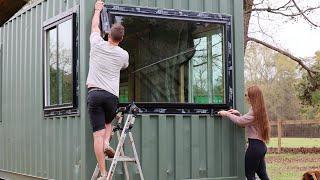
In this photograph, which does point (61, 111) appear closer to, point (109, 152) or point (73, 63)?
point (73, 63)

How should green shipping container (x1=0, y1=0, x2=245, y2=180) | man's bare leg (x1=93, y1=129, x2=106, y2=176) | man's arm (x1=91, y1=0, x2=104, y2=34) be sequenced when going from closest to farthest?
man's bare leg (x1=93, y1=129, x2=106, y2=176), man's arm (x1=91, y1=0, x2=104, y2=34), green shipping container (x1=0, y1=0, x2=245, y2=180)

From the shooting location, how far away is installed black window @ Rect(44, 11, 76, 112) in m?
6.47

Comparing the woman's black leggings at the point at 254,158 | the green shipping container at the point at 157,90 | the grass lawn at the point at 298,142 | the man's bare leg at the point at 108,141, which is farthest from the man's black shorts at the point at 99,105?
the grass lawn at the point at 298,142

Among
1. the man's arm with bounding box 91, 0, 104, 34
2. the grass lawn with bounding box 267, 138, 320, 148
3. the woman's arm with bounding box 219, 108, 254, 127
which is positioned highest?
the man's arm with bounding box 91, 0, 104, 34

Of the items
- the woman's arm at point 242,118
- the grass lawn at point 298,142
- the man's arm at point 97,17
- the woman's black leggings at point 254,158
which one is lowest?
the grass lawn at point 298,142

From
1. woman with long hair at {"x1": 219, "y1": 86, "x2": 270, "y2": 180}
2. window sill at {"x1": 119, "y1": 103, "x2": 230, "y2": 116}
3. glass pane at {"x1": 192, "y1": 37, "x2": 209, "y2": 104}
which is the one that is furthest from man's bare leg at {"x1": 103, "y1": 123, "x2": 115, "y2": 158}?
woman with long hair at {"x1": 219, "y1": 86, "x2": 270, "y2": 180}

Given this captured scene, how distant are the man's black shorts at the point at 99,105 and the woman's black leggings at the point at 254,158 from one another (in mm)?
1957

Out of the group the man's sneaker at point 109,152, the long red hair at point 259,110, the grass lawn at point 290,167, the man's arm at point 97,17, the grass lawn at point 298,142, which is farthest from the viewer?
the grass lawn at point 298,142

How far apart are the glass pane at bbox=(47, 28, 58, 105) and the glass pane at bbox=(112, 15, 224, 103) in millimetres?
1147

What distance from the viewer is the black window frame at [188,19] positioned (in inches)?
249

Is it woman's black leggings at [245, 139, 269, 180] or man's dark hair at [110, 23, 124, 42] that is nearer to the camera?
man's dark hair at [110, 23, 124, 42]

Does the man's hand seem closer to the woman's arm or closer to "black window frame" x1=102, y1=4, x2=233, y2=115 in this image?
"black window frame" x1=102, y1=4, x2=233, y2=115

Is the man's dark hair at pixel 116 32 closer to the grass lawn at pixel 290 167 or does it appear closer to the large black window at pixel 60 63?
the large black window at pixel 60 63

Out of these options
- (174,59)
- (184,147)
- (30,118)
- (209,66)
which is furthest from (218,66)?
(30,118)
